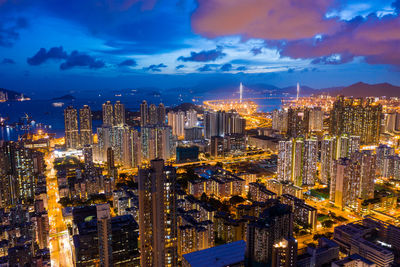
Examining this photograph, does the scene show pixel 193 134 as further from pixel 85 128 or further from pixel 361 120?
pixel 361 120

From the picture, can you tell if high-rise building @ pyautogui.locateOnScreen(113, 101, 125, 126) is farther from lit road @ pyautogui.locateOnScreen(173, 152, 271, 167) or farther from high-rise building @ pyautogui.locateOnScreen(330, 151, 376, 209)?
high-rise building @ pyautogui.locateOnScreen(330, 151, 376, 209)

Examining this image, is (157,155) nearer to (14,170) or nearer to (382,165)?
(14,170)

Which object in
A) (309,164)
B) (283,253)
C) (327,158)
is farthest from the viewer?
(327,158)

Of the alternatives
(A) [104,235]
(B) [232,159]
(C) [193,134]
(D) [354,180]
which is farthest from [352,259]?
(C) [193,134]

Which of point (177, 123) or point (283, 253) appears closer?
point (283, 253)

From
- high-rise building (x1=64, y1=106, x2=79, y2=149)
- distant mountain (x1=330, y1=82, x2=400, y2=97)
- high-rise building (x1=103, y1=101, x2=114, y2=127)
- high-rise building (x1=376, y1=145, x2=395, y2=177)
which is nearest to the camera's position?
high-rise building (x1=376, y1=145, x2=395, y2=177)

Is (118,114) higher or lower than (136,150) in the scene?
higher

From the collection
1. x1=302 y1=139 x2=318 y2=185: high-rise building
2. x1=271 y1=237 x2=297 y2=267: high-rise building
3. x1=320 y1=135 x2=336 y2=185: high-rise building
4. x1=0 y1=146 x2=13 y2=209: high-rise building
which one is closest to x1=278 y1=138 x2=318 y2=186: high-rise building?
x1=302 y1=139 x2=318 y2=185: high-rise building
